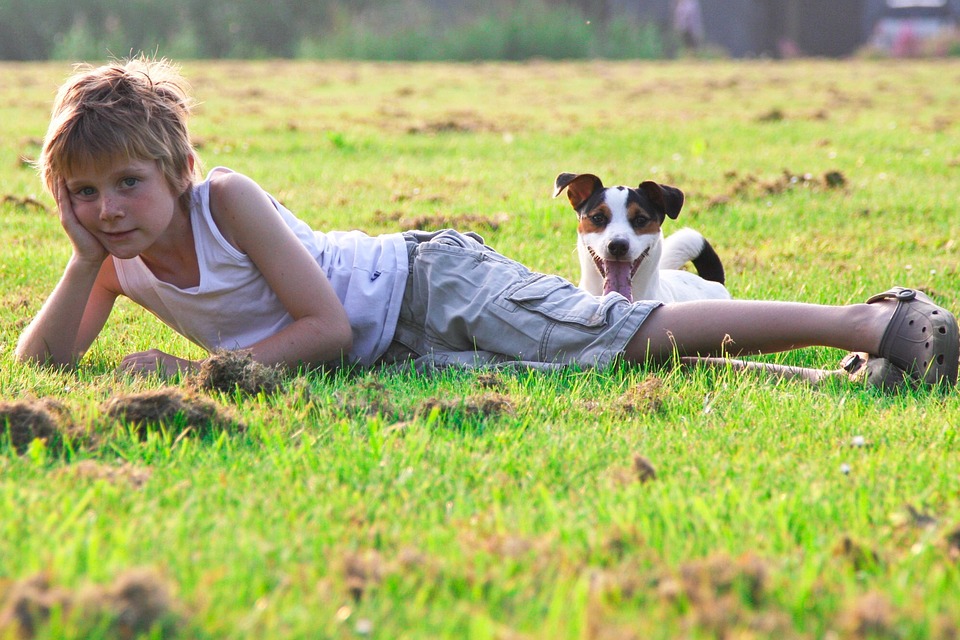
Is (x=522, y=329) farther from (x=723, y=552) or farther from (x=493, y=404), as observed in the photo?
(x=723, y=552)

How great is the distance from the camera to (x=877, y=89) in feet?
55.5

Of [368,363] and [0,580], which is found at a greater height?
[0,580]

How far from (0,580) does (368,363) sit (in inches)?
79.9

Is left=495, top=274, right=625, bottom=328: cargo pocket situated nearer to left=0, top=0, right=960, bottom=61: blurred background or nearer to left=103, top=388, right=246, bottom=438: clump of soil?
left=103, top=388, right=246, bottom=438: clump of soil

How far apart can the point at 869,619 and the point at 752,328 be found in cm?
177

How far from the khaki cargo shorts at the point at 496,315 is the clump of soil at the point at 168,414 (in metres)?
1.03

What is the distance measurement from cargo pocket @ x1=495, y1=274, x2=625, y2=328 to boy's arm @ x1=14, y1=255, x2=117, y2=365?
140cm

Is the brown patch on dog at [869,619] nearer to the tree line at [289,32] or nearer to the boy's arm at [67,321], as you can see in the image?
the boy's arm at [67,321]

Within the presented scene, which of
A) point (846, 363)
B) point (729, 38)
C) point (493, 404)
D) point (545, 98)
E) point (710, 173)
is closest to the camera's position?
point (493, 404)

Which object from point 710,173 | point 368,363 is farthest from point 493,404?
point 710,173

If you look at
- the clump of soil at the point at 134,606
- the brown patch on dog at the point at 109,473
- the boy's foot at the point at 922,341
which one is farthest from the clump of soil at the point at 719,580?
the boy's foot at the point at 922,341

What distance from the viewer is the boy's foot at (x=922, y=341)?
10.6ft

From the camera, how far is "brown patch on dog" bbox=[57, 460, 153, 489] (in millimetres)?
2445

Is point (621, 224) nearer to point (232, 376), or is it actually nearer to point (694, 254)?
point (694, 254)
